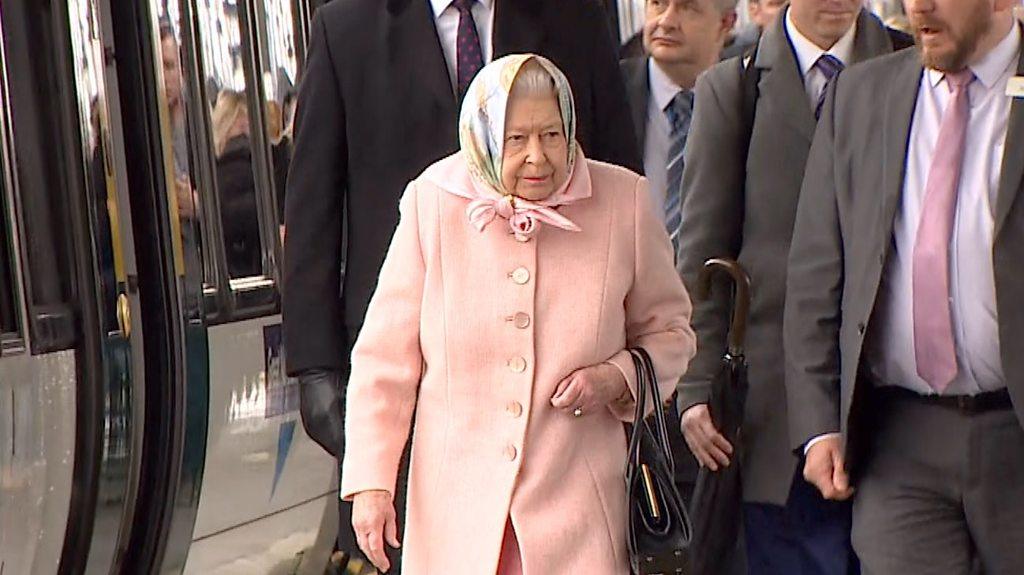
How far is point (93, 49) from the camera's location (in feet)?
15.9

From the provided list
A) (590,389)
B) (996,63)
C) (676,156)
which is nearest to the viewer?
(590,389)

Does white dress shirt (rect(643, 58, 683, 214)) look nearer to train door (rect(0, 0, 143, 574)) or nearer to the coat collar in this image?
the coat collar

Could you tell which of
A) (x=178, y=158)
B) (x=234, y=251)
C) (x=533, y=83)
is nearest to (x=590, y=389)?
(x=533, y=83)

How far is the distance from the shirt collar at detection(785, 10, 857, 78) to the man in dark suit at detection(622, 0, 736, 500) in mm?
594

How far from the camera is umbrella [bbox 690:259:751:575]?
15.7 feet

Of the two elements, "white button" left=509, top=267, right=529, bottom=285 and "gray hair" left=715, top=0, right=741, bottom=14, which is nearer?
"white button" left=509, top=267, right=529, bottom=285

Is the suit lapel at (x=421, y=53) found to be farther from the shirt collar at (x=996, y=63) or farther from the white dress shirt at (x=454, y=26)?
the shirt collar at (x=996, y=63)

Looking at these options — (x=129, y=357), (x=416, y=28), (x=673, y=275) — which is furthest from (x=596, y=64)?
(x=129, y=357)

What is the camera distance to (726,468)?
486 cm

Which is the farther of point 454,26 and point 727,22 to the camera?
point 727,22

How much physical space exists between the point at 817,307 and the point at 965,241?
1.32 feet

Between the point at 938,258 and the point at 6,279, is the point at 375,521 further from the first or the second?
the point at 6,279

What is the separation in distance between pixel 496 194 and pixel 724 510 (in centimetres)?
159

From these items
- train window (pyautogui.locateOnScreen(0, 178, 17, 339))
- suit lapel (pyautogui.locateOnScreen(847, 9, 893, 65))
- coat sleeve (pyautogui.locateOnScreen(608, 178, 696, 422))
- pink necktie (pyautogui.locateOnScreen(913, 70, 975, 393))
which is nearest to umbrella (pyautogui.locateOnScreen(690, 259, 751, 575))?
suit lapel (pyautogui.locateOnScreen(847, 9, 893, 65))
